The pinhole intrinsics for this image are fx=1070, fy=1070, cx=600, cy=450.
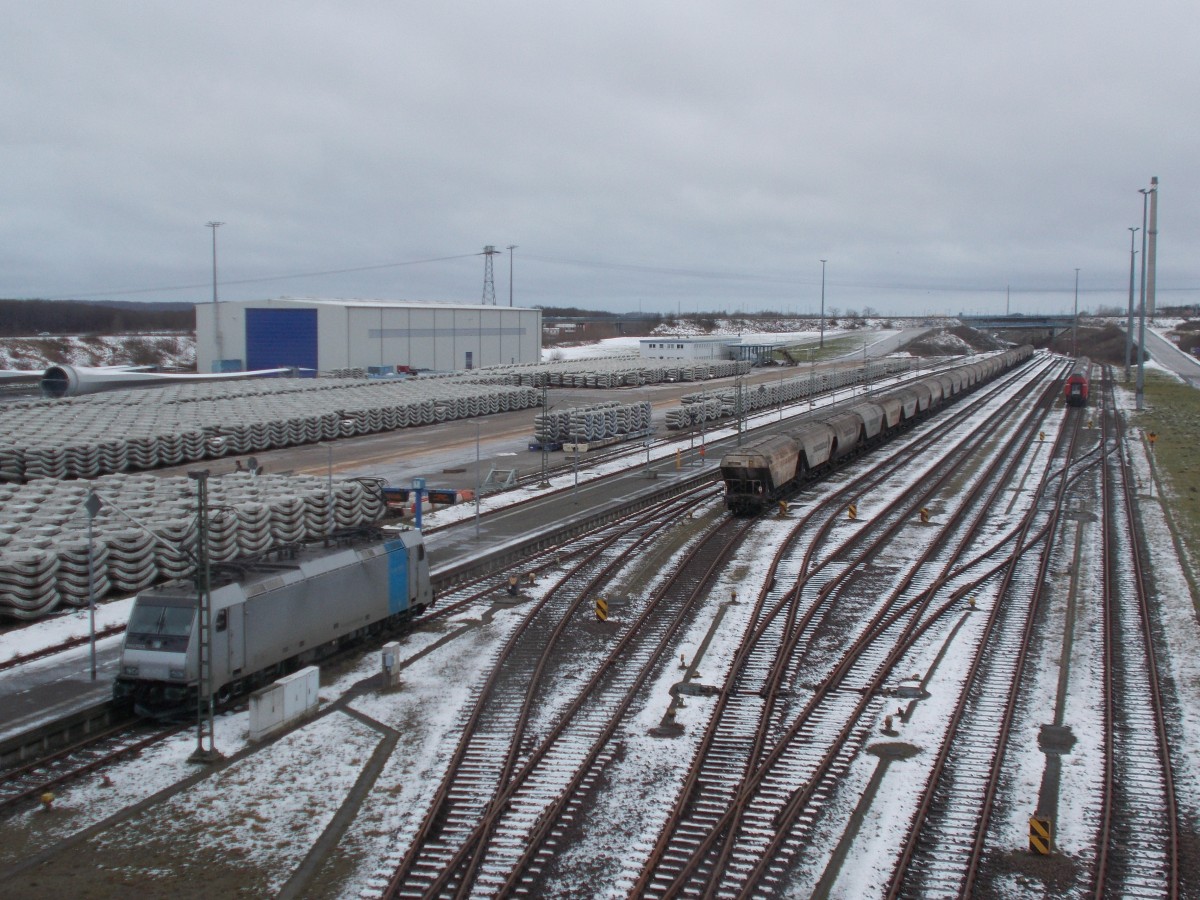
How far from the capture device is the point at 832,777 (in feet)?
48.7

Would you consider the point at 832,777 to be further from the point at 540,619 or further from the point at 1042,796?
the point at 540,619

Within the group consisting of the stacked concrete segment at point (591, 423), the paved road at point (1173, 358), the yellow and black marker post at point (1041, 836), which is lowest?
the yellow and black marker post at point (1041, 836)

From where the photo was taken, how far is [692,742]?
1605 cm

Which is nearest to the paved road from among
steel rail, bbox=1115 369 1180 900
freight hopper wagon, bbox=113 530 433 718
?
steel rail, bbox=1115 369 1180 900

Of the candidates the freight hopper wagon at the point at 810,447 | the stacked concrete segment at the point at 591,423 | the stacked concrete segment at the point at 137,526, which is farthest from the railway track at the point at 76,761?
the stacked concrete segment at the point at 591,423

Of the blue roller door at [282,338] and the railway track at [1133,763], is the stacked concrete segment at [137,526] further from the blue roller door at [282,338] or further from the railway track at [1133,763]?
the blue roller door at [282,338]

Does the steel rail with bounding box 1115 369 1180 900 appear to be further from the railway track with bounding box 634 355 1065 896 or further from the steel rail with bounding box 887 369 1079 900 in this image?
the railway track with bounding box 634 355 1065 896

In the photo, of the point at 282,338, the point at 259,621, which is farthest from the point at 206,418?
the point at 282,338

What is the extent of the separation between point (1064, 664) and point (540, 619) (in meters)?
10.2

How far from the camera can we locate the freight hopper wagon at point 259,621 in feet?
52.6

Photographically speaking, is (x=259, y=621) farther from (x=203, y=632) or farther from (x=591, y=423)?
(x=591, y=423)

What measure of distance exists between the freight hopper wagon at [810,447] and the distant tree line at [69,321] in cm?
12367

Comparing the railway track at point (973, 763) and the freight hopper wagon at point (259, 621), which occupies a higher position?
the freight hopper wagon at point (259, 621)

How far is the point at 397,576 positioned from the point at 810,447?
892 inches
